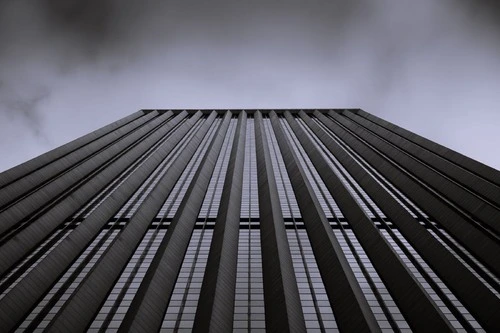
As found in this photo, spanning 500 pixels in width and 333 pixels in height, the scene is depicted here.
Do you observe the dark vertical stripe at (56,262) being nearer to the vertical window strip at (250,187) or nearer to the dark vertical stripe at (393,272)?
the vertical window strip at (250,187)

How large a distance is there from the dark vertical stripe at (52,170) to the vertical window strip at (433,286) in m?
26.7

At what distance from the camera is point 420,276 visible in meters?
20.1

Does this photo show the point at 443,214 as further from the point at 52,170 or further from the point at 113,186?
the point at 52,170

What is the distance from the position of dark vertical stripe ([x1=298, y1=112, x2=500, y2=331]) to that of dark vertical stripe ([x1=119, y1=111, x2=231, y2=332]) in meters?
11.0

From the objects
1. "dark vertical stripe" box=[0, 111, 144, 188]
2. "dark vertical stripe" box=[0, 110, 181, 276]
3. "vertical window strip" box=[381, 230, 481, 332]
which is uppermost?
"dark vertical stripe" box=[0, 111, 144, 188]

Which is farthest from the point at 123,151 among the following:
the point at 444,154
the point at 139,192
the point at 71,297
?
the point at 444,154

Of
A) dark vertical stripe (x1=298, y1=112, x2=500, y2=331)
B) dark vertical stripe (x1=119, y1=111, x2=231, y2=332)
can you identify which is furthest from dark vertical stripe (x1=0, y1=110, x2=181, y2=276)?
dark vertical stripe (x1=298, y1=112, x2=500, y2=331)

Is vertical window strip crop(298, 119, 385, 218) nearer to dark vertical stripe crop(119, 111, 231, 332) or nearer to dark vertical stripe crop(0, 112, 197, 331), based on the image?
dark vertical stripe crop(119, 111, 231, 332)

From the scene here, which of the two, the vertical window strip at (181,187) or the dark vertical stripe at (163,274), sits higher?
the vertical window strip at (181,187)

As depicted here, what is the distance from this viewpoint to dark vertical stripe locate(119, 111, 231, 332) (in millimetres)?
16672

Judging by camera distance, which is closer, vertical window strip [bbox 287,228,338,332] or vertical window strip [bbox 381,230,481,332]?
vertical window strip [bbox 381,230,481,332]

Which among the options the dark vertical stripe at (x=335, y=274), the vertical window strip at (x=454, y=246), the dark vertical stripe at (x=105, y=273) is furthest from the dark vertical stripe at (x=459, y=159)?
the dark vertical stripe at (x=105, y=273)

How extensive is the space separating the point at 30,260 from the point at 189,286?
950cm

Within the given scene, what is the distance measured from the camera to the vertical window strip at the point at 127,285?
1770 centimetres
